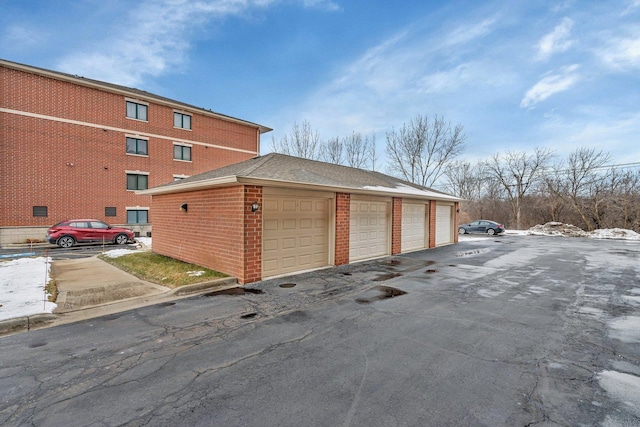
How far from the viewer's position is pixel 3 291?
598 cm

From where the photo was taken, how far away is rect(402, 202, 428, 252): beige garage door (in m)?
13.5

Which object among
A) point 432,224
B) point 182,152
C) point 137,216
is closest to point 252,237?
point 432,224

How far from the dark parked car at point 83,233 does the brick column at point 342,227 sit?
13.8m

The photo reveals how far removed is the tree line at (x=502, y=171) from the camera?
→ 86.9 feet

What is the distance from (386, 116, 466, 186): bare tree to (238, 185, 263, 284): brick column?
2794 cm

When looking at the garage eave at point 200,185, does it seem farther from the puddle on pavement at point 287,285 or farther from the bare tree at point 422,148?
the bare tree at point 422,148

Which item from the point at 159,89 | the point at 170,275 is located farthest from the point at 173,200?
the point at 159,89

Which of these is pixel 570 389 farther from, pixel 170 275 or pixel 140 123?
pixel 140 123

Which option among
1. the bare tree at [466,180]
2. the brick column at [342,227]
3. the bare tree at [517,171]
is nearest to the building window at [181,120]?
the brick column at [342,227]

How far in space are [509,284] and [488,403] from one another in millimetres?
5821

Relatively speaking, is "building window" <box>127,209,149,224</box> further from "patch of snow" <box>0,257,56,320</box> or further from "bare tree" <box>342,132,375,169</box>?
"bare tree" <box>342,132,375,169</box>

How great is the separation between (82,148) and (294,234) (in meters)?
18.8

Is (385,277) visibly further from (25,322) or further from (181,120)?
(181,120)

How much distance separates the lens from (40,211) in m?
17.6
